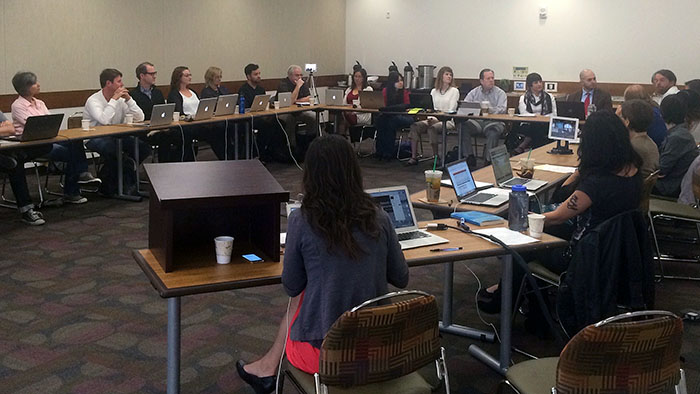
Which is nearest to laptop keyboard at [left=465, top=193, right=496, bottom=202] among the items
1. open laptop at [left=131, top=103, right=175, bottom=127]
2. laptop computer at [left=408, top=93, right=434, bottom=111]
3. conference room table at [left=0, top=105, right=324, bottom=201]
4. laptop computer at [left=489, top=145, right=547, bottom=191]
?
laptop computer at [left=489, top=145, right=547, bottom=191]

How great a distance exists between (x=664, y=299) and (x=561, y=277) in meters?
1.47

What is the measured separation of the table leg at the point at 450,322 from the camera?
13.2 ft

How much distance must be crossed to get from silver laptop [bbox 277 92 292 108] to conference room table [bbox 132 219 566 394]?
658cm

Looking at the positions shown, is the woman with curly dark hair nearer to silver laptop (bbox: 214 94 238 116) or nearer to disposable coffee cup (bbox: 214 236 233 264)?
disposable coffee cup (bbox: 214 236 233 264)

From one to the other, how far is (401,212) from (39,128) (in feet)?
13.5

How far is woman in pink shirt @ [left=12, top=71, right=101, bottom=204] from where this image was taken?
7.00 metres

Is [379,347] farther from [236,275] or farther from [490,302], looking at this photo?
[490,302]

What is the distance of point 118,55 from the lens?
9.80 m

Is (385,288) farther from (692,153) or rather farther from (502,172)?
(692,153)

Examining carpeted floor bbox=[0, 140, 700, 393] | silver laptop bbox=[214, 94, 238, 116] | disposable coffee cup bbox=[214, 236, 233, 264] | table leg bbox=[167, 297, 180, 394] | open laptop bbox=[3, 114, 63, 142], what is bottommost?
carpeted floor bbox=[0, 140, 700, 393]

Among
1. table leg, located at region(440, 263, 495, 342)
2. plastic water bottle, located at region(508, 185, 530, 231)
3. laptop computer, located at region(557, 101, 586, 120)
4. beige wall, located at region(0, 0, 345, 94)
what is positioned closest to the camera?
plastic water bottle, located at region(508, 185, 530, 231)

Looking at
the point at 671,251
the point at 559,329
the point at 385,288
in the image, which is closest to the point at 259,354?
the point at 385,288

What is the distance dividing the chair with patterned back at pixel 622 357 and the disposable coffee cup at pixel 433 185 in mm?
2133

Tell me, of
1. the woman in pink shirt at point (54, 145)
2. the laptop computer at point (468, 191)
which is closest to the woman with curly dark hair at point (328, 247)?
the laptop computer at point (468, 191)
